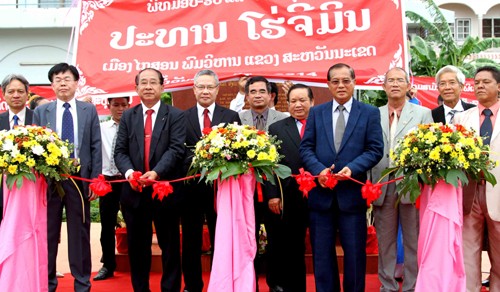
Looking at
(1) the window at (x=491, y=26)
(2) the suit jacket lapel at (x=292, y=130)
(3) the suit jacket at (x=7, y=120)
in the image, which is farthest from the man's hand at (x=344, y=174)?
(1) the window at (x=491, y=26)

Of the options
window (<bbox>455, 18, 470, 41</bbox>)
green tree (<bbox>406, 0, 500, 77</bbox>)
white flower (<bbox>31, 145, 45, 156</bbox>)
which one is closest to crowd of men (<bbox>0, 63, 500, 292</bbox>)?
white flower (<bbox>31, 145, 45, 156</bbox>)

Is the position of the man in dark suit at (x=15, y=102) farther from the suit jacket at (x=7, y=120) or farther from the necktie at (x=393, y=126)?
the necktie at (x=393, y=126)

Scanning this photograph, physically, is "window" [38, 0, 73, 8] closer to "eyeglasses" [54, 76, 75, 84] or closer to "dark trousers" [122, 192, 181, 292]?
"eyeglasses" [54, 76, 75, 84]

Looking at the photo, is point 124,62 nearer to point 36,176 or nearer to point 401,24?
point 36,176

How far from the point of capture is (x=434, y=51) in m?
20.0

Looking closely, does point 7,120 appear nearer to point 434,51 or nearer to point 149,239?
point 149,239

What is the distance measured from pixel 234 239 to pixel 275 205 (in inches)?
26.2

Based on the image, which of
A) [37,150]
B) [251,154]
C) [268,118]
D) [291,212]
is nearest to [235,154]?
[251,154]

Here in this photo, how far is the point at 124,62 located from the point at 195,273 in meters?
2.24

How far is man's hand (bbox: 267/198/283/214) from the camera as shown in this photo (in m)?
5.12

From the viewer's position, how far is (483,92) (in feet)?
16.0

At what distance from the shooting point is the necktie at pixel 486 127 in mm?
4762

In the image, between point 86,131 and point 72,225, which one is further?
point 86,131

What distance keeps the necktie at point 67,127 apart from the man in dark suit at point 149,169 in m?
0.41
